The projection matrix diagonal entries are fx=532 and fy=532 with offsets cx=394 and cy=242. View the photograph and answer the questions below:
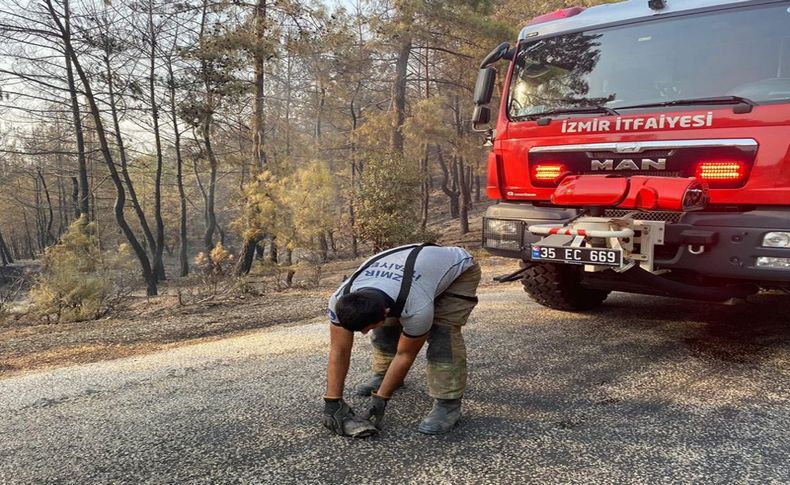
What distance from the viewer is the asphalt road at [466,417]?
2.40m

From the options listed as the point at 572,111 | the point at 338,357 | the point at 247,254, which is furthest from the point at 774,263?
the point at 247,254

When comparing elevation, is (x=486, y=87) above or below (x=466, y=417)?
above

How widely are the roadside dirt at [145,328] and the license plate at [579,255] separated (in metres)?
3.36

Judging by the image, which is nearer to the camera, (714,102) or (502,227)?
(714,102)

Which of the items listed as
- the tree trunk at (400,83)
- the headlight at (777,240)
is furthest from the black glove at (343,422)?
the tree trunk at (400,83)

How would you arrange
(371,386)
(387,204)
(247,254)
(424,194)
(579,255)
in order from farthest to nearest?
1. (424,194)
2. (247,254)
3. (387,204)
4. (579,255)
5. (371,386)

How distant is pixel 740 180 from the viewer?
130 inches

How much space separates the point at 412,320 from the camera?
2514 millimetres

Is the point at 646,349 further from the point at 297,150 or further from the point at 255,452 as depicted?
the point at 297,150

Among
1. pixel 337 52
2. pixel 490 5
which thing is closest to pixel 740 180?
pixel 490 5

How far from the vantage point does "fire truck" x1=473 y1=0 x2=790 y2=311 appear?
326cm

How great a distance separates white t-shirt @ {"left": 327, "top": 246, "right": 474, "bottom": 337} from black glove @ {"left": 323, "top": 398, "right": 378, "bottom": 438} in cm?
45

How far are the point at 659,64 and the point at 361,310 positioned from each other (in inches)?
117

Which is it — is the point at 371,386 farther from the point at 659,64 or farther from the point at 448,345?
the point at 659,64
